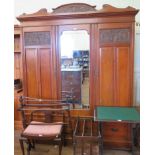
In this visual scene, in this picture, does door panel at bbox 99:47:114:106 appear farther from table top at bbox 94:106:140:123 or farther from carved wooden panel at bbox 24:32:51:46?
carved wooden panel at bbox 24:32:51:46

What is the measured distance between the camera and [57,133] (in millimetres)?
2361

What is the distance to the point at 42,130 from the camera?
244 cm

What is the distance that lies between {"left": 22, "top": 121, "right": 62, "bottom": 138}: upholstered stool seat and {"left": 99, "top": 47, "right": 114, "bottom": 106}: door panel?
743mm

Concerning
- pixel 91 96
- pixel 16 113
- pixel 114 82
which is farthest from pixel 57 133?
pixel 16 113

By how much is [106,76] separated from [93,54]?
1.20 feet

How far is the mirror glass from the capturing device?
2.69 m

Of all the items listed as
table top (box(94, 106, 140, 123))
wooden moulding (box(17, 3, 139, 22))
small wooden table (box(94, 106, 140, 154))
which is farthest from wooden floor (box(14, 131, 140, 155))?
wooden moulding (box(17, 3, 139, 22))

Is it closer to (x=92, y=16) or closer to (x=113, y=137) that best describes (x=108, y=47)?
(x=92, y=16)

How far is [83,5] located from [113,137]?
77.0 inches

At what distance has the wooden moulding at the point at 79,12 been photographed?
2502 mm

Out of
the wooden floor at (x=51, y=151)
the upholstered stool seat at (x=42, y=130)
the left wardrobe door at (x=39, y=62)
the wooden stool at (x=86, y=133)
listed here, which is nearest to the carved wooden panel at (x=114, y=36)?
the left wardrobe door at (x=39, y=62)
